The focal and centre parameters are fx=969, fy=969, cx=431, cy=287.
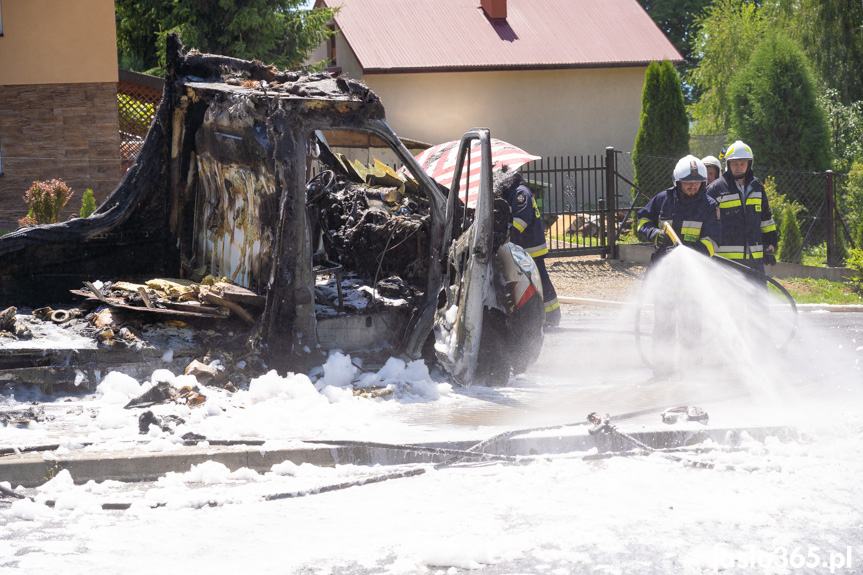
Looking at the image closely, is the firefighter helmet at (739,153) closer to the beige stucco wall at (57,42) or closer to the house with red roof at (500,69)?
the beige stucco wall at (57,42)

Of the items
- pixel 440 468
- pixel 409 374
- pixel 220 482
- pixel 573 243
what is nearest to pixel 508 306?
pixel 409 374

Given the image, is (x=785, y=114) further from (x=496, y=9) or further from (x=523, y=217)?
(x=496, y=9)

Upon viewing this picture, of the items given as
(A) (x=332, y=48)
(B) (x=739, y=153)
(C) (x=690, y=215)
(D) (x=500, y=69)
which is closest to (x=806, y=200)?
(B) (x=739, y=153)

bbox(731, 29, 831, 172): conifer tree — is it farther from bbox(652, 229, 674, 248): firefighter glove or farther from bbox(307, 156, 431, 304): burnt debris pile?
bbox(307, 156, 431, 304): burnt debris pile

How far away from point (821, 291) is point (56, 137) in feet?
44.6

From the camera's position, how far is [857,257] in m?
13.9

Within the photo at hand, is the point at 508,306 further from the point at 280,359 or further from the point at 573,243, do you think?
the point at 573,243

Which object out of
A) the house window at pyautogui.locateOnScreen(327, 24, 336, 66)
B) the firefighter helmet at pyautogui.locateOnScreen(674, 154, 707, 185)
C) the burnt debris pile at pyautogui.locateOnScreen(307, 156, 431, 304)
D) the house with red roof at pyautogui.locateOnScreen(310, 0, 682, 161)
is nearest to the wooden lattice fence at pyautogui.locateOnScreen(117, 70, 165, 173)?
the house with red roof at pyautogui.locateOnScreen(310, 0, 682, 161)

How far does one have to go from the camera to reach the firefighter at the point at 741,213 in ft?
28.9

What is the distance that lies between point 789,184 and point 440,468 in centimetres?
1440

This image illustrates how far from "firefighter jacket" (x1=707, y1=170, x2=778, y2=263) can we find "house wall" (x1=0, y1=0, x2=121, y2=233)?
1275 centimetres

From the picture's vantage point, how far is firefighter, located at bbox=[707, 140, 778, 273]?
880cm

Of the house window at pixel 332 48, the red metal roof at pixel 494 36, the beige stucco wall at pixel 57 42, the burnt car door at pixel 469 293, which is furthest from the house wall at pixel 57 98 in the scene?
the house window at pixel 332 48

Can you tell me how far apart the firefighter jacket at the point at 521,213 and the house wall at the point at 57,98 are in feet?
37.3
